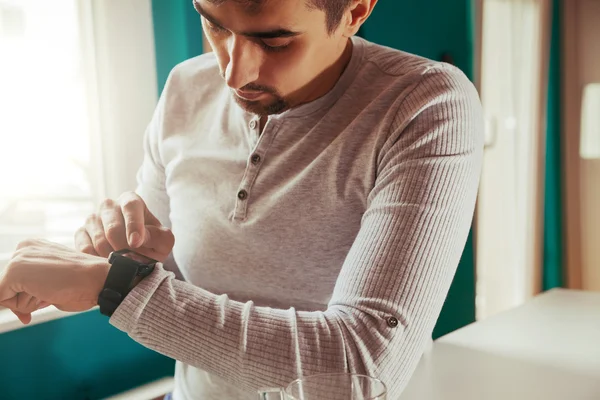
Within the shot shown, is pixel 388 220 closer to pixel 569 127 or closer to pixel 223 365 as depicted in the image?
pixel 223 365

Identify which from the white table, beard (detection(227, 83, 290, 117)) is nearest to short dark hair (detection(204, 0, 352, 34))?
beard (detection(227, 83, 290, 117))

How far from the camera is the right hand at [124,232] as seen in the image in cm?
105

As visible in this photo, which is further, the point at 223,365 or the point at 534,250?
the point at 534,250

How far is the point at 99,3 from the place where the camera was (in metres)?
1.72

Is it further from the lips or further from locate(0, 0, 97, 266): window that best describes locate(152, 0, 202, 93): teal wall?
the lips

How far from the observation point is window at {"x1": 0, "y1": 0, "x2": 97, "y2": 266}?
161cm

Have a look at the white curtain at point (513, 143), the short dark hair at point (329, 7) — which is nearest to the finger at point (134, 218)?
the short dark hair at point (329, 7)

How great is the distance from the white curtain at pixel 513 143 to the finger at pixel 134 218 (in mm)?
2895

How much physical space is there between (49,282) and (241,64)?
0.43 meters

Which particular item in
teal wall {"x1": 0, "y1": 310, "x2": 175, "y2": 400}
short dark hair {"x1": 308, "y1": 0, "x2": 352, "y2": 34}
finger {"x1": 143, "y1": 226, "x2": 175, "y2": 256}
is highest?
short dark hair {"x1": 308, "y1": 0, "x2": 352, "y2": 34}

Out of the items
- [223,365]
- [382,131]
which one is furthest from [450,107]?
[223,365]

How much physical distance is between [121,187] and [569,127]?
353cm

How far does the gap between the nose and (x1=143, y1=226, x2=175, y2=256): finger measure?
29 centimetres

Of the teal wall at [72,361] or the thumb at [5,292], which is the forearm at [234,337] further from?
the teal wall at [72,361]
